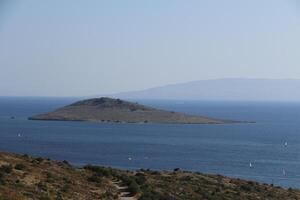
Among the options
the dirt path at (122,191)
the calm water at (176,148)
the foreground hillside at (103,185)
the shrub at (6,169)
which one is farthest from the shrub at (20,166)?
the calm water at (176,148)

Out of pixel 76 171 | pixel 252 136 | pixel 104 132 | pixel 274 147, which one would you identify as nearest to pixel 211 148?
pixel 274 147

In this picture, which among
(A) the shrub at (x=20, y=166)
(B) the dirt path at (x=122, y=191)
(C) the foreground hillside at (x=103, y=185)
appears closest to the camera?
(C) the foreground hillside at (x=103, y=185)

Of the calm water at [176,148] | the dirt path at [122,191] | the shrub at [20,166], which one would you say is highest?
the shrub at [20,166]

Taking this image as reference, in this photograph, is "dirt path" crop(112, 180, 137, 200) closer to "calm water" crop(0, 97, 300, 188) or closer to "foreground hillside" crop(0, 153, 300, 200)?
"foreground hillside" crop(0, 153, 300, 200)

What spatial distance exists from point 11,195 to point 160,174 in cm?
1846

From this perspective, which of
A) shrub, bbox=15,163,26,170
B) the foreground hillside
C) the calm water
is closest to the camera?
the foreground hillside

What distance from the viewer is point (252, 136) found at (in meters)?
162

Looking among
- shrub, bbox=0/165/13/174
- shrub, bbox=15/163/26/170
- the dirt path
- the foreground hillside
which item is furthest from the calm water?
shrub, bbox=0/165/13/174

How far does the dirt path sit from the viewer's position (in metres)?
29.1

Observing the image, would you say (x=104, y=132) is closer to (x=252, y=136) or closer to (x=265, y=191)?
(x=252, y=136)

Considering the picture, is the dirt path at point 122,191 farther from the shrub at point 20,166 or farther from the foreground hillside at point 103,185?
the shrub at point 20,166

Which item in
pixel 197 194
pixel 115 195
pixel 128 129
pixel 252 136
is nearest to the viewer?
pixel 115 195

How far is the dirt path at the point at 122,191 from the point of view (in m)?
29.1

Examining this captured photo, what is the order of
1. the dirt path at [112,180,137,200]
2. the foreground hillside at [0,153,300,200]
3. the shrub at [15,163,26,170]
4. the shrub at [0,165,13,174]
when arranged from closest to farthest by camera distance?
1. the foreground hillside at [0,153,300,200]
2. the shrub at [0,165,13,174]
3. the dirt path at [112,180,137,200]
4. the shrub at [15,163,26,170]
